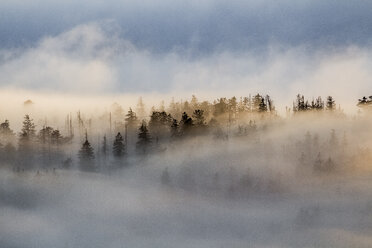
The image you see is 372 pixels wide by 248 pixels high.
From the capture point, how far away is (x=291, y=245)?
411 ft

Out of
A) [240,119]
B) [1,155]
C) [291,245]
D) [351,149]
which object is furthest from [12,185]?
[351,149]

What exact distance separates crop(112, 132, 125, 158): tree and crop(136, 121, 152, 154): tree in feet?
10.3

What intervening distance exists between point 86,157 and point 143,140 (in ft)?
39.4

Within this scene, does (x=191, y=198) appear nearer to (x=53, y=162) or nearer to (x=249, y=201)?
(x=249, y=201)

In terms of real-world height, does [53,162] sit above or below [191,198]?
above

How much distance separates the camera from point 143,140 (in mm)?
124438

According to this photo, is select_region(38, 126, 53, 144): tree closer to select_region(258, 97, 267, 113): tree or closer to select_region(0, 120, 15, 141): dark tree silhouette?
select_region(0, 120, 15, 141): dark tree silhouette

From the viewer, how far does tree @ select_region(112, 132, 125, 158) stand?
12362 cm

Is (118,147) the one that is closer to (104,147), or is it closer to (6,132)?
(104,147)

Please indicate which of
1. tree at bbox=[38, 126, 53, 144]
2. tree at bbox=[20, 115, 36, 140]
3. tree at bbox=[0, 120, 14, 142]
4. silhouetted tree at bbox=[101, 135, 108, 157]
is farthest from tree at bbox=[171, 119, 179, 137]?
tree at bbox=[0, 120, 14, 142]

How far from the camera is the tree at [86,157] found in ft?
410

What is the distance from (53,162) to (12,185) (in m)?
13.3

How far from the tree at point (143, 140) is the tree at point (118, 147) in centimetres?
315

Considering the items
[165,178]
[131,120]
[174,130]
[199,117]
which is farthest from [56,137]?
[199,117]
